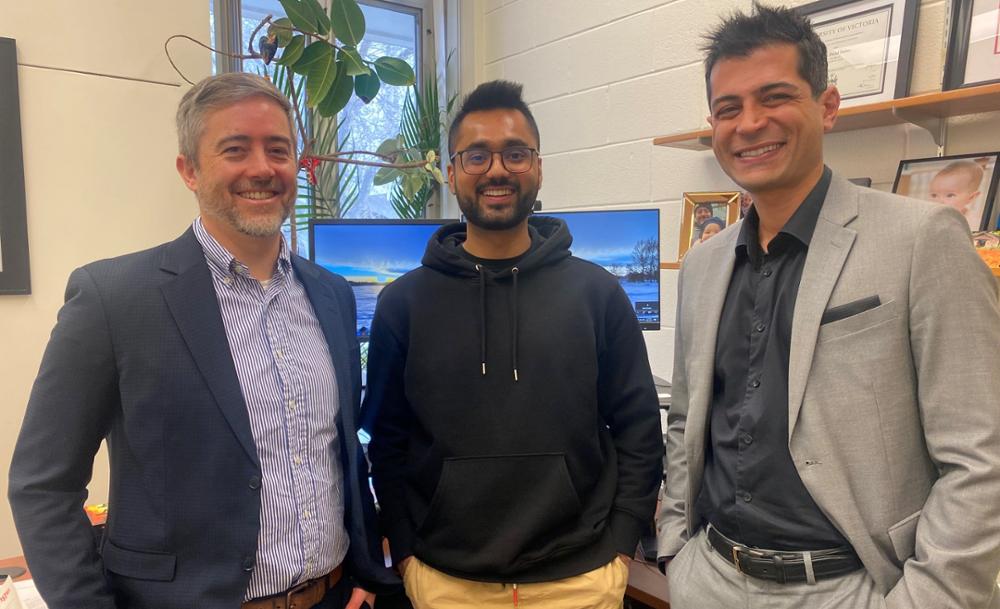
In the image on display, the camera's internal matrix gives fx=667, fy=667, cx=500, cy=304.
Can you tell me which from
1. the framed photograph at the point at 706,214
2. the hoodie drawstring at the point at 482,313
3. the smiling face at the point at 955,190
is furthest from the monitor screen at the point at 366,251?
the smiling face at the point at 955,190

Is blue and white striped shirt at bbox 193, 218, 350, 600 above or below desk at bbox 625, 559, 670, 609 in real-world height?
above

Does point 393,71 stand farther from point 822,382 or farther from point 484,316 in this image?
point 822,382

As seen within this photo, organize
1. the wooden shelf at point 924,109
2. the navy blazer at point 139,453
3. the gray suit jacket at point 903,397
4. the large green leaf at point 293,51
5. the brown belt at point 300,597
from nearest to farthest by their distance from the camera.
→ 1. the gray suit jacket at point 903,397
2. the navy blazer at point 139,453
3. the brown belt at point 300,597
4. the wooden shelf at point 924,109
5. the large green leaf at point 293,51

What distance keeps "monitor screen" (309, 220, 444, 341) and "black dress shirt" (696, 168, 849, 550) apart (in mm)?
1155

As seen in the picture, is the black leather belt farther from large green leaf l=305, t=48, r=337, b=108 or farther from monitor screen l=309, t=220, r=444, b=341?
large green leaf l=305, t=48, r=337, b=108

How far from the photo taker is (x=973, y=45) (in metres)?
1.86

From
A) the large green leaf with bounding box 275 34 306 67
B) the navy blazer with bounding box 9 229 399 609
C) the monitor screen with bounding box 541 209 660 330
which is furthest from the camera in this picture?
the large green leaf with bounding box 275 34 306 67

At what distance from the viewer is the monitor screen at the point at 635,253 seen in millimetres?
2172

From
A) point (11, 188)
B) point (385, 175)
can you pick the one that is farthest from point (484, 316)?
point (11, 188)

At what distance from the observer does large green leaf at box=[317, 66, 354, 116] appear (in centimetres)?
254

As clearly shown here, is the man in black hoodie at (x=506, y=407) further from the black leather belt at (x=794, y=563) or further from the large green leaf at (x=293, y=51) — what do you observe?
the large green leaf at (x=293, y=51)

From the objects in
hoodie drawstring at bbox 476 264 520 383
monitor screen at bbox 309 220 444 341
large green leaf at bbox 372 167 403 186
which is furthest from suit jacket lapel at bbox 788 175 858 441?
large green leaf at bbox 372 167 403 186

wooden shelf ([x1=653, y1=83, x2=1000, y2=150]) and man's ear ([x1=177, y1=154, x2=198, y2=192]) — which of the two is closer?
man's ear ([x1=177, y1=154, x2=198, y2=192])

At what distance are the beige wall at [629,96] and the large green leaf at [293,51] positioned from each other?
4.31 feet
